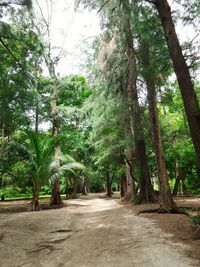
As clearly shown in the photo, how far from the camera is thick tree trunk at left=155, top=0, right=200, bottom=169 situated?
596 cm

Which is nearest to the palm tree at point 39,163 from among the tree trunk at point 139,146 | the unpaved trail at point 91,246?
the tree trunk at point 139,146

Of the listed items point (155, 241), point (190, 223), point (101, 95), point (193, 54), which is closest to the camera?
point (155, 241)

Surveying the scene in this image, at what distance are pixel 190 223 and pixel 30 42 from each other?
23.8ft

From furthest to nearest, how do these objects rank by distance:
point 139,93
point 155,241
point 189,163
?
point 189,163
point 139,93
point 155,241

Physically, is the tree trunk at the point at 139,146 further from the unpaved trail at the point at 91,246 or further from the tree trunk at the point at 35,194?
the unpaved trail at the point at 91,246

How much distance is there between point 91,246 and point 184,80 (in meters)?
4.02

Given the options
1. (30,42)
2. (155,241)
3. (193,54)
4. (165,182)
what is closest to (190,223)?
(155,241)

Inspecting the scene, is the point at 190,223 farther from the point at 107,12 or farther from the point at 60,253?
the point at 107,12

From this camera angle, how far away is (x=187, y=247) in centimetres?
468

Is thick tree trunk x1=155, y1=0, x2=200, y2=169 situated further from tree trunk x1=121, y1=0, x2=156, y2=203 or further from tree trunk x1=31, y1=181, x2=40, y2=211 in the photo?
tree trunk x1=31, y1=181, x2=40, y2=211

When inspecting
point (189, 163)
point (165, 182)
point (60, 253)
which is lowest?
point (60, 253)

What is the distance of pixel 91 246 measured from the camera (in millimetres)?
5406

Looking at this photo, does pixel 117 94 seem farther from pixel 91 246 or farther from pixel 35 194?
pixel 91 246

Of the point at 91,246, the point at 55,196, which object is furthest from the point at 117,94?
the point at 91,246
